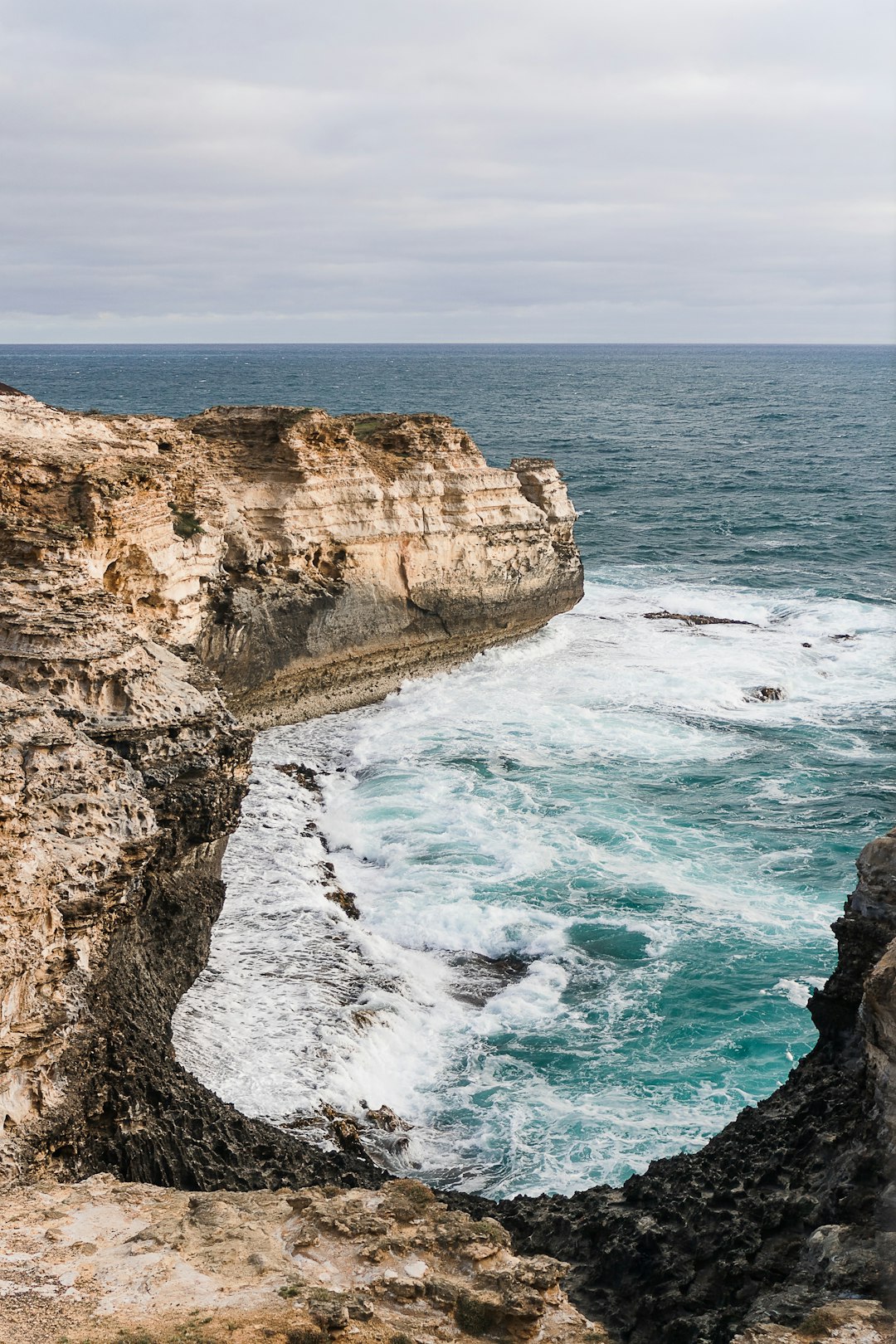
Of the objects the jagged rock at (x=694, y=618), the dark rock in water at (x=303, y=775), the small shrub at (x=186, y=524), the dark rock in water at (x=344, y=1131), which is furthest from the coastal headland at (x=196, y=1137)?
the jagged rock at (x=694, y=618)

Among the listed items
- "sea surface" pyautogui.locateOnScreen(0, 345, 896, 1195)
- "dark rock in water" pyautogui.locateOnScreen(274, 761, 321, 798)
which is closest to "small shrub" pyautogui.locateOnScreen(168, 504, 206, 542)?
"sea surface" pyautogui.locateOnScreen(0, 345, 896, 1195)

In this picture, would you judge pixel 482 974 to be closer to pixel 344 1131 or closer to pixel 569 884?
pixel 569 884

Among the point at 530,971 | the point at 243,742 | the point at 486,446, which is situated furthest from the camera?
the point at 486,446

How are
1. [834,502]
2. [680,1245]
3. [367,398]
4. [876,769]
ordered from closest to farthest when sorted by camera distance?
[680,1245], [876,769], [834,502], [367,398]

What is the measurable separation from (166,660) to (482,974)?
21.6ft

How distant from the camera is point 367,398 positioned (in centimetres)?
11406

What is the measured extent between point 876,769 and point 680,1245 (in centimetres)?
1754

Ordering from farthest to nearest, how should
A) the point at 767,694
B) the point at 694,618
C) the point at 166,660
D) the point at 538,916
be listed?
the point at 694,618 → the point at 767,694 → the point at 538,916 → the point at 166,660

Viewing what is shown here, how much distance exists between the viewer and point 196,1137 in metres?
11.5

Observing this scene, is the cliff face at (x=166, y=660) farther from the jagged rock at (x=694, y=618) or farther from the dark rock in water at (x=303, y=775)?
the jagged rock at (x=694, y=618)

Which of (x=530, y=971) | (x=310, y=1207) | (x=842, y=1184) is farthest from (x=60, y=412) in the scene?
(x=842, y=1184)

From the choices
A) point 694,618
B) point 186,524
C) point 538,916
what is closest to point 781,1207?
point 538,916

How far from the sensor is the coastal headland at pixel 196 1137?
809cm

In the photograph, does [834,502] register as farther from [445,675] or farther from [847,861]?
[847,861]
